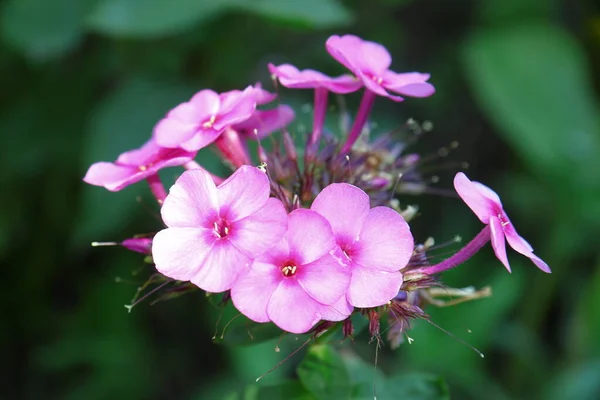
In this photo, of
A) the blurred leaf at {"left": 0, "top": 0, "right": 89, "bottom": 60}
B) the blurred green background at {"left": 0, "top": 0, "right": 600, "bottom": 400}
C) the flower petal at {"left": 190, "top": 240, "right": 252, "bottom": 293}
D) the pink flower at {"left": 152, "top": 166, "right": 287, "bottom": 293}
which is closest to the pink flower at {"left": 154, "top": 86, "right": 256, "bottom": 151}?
the pink flower at {"left": 152, "top": 166, "right": 287, "bottom": 293}

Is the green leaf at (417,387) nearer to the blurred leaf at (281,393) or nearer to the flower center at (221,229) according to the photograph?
the blurred leaf at (281,393)

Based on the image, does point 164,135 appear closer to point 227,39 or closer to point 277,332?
point 277,332

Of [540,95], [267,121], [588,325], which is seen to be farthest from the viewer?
[540,95]

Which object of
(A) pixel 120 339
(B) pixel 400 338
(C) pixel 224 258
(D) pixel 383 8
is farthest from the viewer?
(D) pixel 383 8

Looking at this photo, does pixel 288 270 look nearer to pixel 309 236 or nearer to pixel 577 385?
pixel 309 236

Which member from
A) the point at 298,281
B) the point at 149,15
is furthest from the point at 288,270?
the point at 149,15

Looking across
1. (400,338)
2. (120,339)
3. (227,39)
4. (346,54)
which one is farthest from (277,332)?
(227,39)

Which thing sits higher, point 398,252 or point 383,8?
point 398,252
